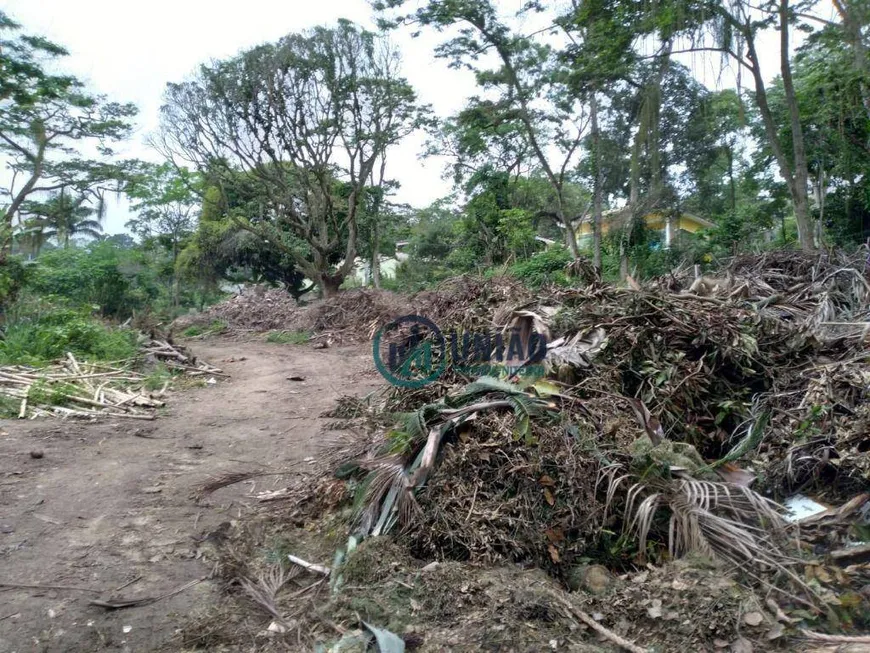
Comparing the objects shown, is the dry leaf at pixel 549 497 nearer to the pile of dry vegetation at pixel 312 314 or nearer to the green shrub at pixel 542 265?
the pile of dry vegetation at pixel 312 314

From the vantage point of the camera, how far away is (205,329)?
594 inches

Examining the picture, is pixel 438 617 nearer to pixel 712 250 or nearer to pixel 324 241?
pixel 712 250

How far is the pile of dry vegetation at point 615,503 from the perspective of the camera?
2.25m

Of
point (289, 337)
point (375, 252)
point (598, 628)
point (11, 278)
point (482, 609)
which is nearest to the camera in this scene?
point (598, 628)

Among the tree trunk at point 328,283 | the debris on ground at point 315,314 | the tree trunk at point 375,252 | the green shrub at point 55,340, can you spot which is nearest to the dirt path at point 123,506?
the green shrub at point 55,340

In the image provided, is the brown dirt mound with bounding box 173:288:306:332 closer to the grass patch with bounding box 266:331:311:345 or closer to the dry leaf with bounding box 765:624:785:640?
the grass patch with bounding box 266:331:311:345

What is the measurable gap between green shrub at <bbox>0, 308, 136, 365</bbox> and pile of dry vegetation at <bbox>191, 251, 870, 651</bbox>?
18.4 feet

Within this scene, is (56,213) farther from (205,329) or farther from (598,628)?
(598,628)

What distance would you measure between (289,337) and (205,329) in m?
3.27

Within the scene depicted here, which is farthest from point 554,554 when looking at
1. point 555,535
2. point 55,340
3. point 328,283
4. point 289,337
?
point 328,283

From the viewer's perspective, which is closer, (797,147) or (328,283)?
(797,147)

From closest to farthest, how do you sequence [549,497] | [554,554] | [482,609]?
1. [482,609]
2. [554,554]
3. [549,497]

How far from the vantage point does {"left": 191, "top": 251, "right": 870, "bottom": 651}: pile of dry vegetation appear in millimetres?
2252

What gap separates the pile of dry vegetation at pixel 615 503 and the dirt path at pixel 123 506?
415 millimetres
